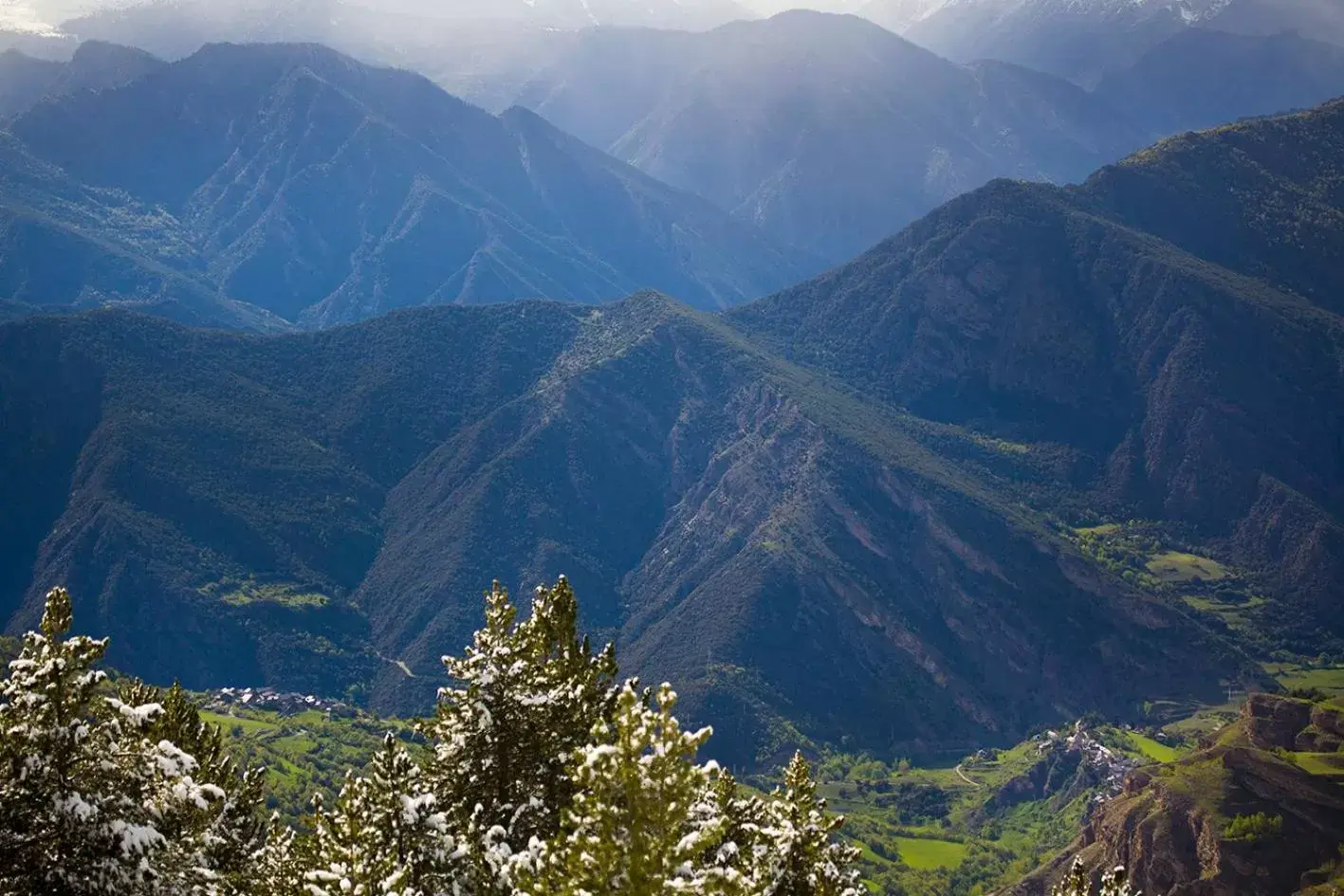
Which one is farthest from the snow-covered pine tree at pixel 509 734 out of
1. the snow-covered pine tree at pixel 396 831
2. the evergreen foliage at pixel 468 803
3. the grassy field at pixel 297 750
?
the grassy field at pixel 297 750

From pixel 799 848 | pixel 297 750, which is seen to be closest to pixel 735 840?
pixel 799 848

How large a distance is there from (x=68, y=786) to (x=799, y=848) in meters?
17.2

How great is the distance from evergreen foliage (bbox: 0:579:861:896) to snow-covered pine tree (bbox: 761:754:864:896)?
5 centimetres

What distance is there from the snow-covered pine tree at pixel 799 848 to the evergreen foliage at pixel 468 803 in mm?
53

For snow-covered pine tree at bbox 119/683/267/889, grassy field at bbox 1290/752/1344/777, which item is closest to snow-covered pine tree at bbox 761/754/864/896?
snow-covered pine tree at bbox 119/683/267/889

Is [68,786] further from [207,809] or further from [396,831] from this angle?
[396,831]

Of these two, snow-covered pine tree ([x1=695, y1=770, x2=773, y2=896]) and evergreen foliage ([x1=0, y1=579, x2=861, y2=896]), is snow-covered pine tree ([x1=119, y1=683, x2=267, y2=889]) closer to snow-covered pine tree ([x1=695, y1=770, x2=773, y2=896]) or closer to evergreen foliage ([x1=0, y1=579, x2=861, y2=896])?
evergreen foliage ([x1=0, y1=579, x2=861, y2=896])

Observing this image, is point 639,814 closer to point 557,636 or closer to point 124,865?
point 124,865

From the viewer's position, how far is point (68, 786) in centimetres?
2762

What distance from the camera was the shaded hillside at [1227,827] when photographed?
102000 millimetres

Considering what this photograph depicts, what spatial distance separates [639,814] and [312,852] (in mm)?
12866

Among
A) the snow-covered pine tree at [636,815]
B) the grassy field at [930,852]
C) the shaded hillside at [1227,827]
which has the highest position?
the snow-covered pine tree at [636,815]

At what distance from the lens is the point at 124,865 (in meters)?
27.8

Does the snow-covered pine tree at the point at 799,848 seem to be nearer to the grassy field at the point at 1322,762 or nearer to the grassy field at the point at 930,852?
the grassy field at the point at 1322,762
